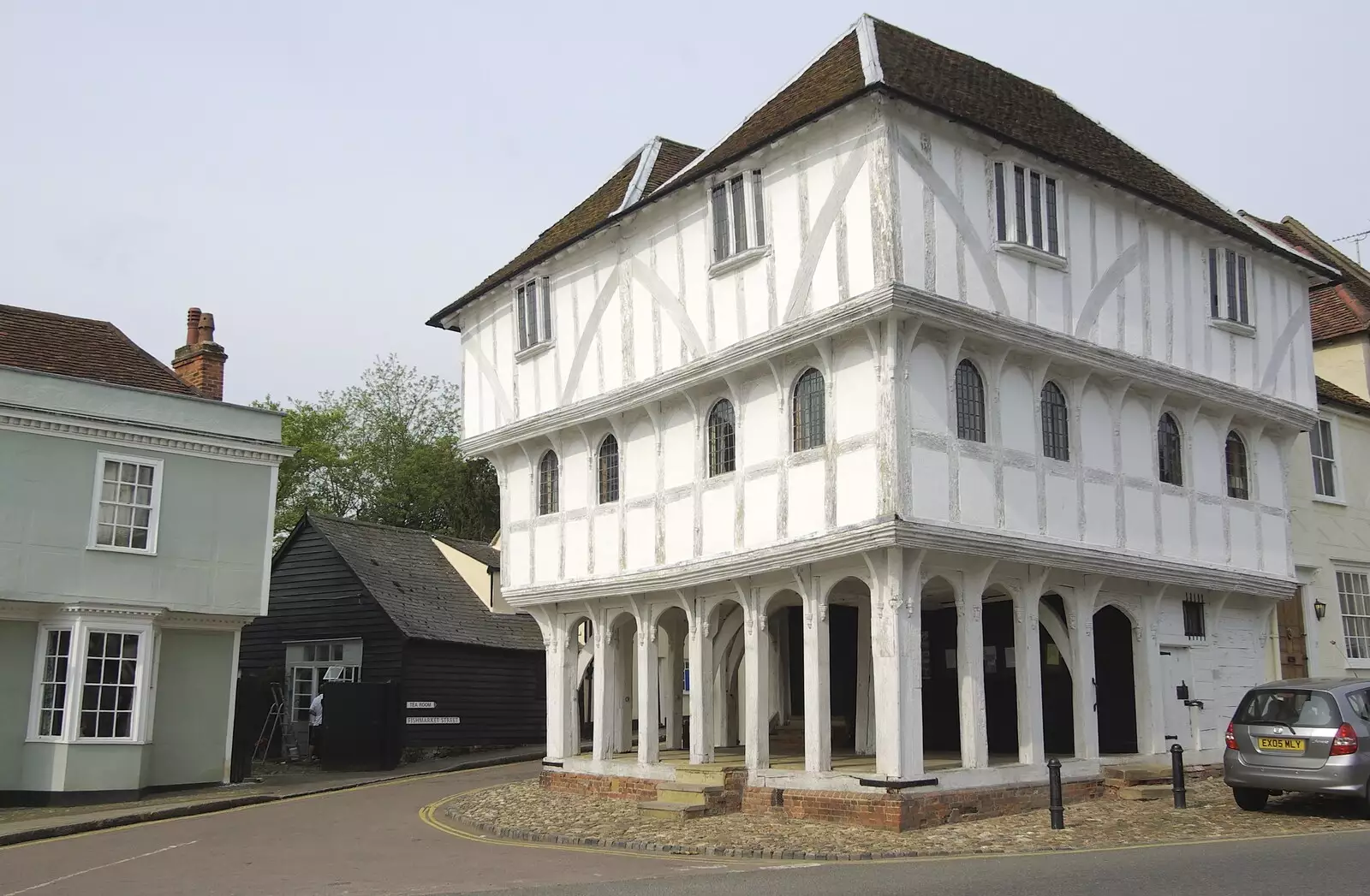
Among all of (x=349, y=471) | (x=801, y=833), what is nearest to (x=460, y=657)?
(x=801, y=833)

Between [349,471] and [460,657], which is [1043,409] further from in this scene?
[349,471]

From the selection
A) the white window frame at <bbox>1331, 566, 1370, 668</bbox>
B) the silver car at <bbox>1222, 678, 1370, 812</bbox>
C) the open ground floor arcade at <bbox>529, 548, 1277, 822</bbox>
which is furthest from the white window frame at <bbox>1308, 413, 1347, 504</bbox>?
the silver car at <bbox>1222, 678, 1370, 812</bbox>

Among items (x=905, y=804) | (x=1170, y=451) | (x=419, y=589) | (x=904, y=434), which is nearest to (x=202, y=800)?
(x=905, y=804)

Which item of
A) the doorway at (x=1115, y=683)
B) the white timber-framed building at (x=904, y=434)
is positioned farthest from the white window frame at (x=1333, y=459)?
the doorway at (x=1115, y=683)

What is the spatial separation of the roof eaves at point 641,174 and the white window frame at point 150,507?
9.15 meters

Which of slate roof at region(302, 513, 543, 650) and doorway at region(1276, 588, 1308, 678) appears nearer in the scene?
doorway at region(1276, 588, 1308, 678)

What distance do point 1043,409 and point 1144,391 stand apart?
228 cm

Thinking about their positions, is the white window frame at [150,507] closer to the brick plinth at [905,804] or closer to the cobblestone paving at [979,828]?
the cobblestone paving at [979,828]

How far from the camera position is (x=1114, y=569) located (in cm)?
1845

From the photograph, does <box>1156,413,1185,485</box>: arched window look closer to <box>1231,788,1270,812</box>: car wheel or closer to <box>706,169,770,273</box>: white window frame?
<box>1231,788,1270,812</box>: car wheel

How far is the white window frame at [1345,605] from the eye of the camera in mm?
23875

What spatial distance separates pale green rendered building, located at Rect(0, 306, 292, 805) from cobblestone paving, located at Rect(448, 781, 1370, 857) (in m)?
6.62

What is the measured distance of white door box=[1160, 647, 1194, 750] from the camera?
19781 millimetres

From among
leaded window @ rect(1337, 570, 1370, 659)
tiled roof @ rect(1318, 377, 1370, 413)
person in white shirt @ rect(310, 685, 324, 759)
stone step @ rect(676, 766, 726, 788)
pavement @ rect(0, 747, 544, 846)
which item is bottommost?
pavement @ rect(0, 747, 544, 846)
